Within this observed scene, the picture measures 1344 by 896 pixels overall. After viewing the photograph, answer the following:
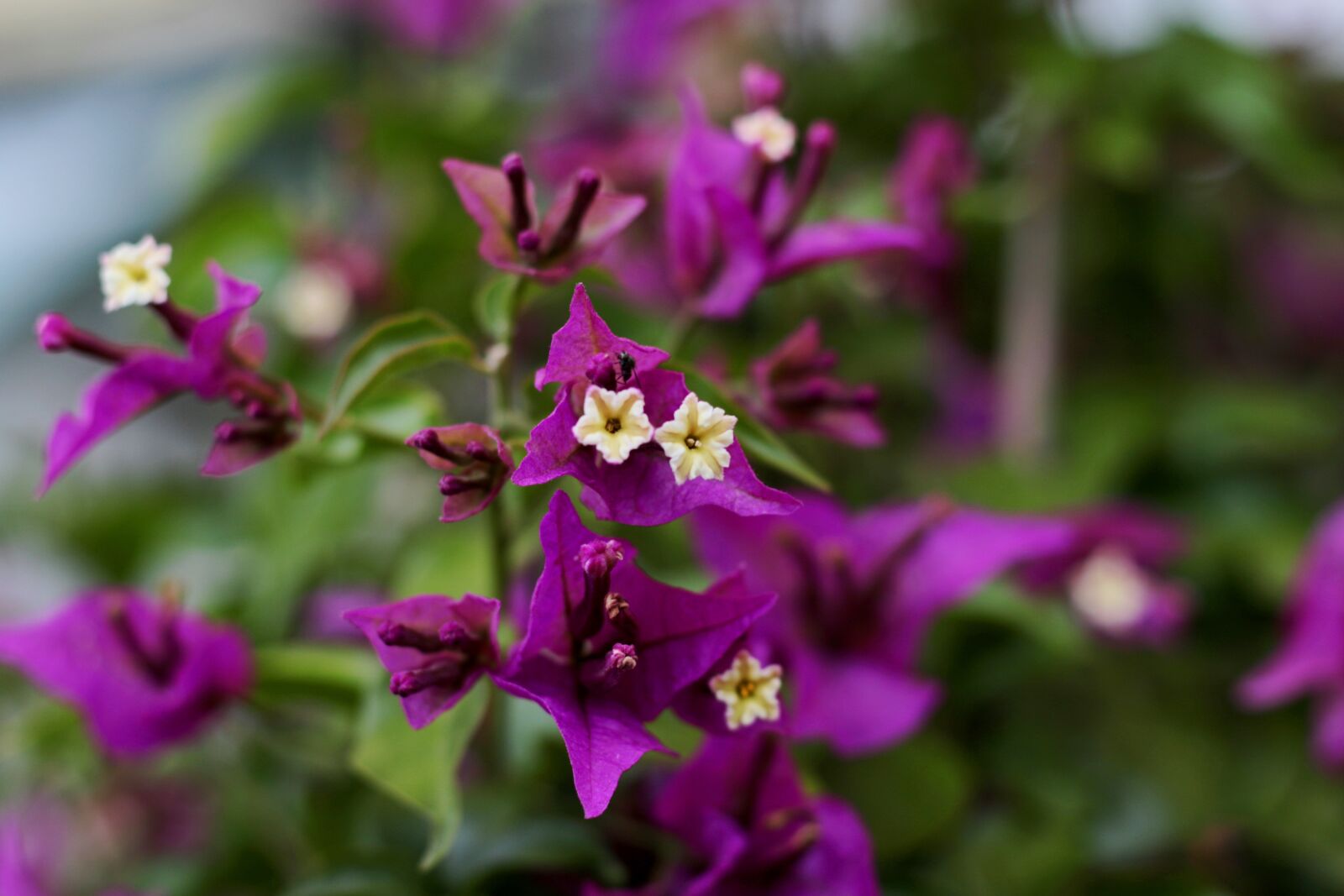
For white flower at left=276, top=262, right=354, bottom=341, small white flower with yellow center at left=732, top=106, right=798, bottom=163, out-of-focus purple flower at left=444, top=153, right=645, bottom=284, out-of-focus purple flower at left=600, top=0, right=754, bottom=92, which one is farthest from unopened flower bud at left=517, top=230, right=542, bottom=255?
out-of-focus purple flower at left=600, top=0, right=754, bottom=92

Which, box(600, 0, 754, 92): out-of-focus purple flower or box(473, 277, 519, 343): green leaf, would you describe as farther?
box(600, 0, 754, 92): out-of-focus purple flower

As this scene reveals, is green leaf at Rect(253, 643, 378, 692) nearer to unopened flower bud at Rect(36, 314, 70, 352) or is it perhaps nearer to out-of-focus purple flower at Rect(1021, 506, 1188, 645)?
unopened flower bud at Rect(36, 314, 70, 352)

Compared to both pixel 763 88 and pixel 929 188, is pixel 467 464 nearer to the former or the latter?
pixel 763 88

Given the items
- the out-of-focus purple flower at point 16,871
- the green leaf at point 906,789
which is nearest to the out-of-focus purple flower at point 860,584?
the green leaf at point 906,789

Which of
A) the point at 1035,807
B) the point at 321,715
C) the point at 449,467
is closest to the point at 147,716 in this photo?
the point at 321,715

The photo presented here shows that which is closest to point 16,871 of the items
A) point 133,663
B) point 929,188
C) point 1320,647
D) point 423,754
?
point 133,663

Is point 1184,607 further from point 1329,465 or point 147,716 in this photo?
point 147,716
